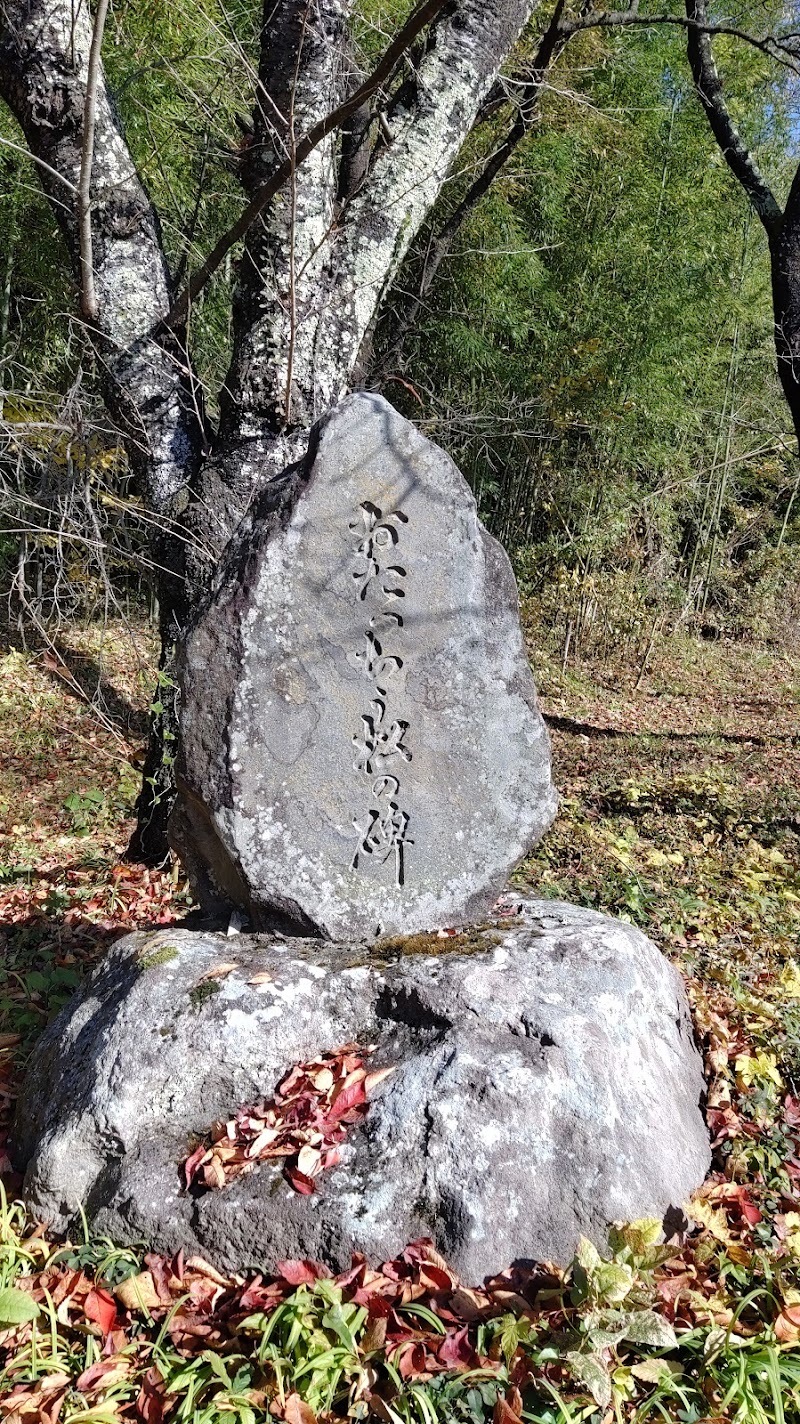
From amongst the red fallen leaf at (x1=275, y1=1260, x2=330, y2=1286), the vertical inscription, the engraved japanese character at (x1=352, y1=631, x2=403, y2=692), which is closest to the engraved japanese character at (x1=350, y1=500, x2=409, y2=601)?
the vertical inscription

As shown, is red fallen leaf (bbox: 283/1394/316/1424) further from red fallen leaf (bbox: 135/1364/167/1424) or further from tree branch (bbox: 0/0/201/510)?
tree branch (bbox: 0/0/201/510)

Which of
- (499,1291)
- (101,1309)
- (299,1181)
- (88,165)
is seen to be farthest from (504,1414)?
(88,165)

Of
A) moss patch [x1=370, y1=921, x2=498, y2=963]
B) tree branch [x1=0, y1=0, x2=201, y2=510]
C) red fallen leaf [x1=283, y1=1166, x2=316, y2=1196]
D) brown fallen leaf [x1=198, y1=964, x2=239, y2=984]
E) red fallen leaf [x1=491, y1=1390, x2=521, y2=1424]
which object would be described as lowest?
red fallen leaf [x1=491, y1=1390, x2=521, y2=1424]

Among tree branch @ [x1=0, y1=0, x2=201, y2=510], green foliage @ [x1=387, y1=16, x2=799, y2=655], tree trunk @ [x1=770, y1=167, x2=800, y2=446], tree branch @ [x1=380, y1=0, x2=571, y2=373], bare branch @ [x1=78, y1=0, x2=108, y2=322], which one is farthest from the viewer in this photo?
green foliage @ [x1=387, y1=16, x2=799, y2=655]

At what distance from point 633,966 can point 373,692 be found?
1102mm

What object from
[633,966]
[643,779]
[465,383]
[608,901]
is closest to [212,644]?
[633,966]

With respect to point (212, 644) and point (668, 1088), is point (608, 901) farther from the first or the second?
point (212, 644)

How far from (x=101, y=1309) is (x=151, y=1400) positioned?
24cm

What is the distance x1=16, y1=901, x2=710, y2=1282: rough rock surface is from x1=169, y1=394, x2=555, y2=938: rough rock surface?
24 cm

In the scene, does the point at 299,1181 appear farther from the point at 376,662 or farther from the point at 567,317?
the point at 567,317

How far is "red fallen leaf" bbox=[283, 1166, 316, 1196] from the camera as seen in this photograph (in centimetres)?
221

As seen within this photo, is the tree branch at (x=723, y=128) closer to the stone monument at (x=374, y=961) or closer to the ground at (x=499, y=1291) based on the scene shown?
the ground at (x=499, y=1291)

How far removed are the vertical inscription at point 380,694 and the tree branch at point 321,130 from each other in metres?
1.18

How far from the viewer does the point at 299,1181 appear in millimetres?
2221
